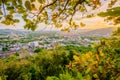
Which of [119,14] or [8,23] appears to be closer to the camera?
[119,14]

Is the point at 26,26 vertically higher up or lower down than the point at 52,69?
Answer: higher up

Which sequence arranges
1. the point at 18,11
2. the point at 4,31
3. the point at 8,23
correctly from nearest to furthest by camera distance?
1. the point at 18,11
2. the point at 8,23
3. the point at 4,31

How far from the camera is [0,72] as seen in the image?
92.1 feet

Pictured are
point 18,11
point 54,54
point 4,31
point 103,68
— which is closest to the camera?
point 103,68

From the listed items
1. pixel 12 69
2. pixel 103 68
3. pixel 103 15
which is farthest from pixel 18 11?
pixel 12 69

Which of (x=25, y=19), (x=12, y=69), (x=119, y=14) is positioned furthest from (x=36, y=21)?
(x=12, y=69)

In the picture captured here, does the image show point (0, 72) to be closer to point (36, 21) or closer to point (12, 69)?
point (12, 69)

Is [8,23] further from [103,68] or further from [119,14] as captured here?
[119,14]

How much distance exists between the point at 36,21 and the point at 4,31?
6267 inches

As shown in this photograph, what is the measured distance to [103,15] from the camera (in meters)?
1.49

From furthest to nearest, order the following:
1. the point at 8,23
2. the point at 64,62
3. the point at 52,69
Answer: the point at 64,62
the point at 52,69
the point at 8,23

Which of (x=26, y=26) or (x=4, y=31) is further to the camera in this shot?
(x=4, y=31)

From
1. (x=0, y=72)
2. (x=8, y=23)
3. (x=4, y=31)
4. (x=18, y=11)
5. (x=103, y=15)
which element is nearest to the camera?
(x=103, y=15)

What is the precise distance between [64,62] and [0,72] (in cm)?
847
